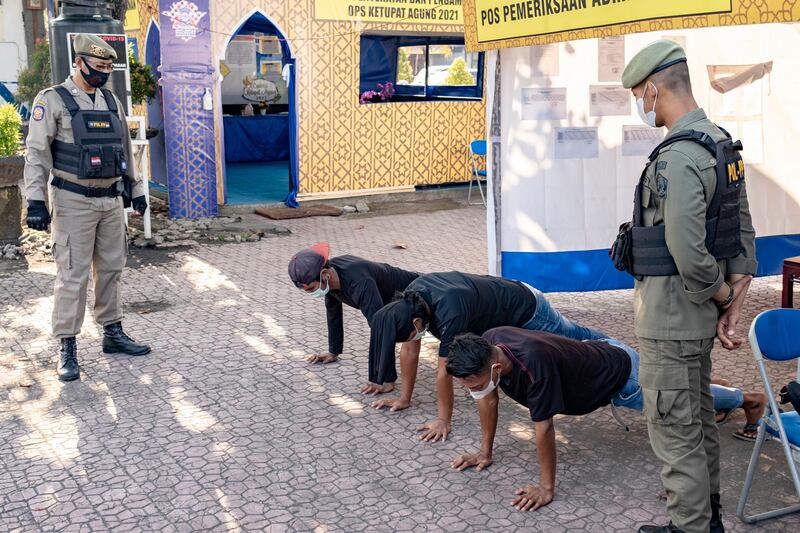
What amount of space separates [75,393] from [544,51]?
375 centimetres

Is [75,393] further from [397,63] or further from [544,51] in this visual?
[397,63]

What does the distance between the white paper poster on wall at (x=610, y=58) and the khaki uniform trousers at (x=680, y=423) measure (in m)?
3.26

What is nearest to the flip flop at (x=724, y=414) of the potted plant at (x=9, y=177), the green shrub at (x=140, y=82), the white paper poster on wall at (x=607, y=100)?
the white paper poster on wall at (x=607, y=100)

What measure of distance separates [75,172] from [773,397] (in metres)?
4.19

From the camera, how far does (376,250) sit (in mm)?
9531

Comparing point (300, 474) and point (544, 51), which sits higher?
point (544, 51)

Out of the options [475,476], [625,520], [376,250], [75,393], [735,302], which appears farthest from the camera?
[376,250]

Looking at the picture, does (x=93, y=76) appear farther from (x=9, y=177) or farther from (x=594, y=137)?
(x=9, y=177)

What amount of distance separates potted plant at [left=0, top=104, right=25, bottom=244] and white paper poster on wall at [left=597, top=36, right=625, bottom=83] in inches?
232

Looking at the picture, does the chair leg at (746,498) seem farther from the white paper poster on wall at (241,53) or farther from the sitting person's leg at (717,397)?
the white paper poster on wall at (241,53)

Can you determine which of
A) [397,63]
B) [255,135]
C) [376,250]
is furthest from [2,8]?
[376,250]

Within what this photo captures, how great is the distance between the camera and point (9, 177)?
8953 mm

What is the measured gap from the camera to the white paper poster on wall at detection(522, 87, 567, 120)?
6137 mm

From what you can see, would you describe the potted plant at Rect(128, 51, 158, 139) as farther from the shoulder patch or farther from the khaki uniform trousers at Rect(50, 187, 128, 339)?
the shoulder patch
